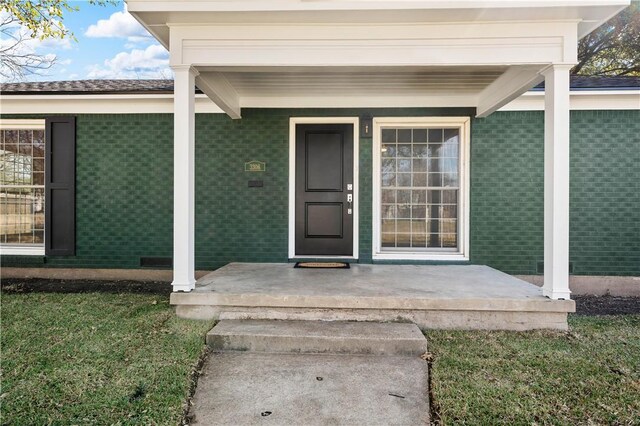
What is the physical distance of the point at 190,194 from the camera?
3775 millimetres

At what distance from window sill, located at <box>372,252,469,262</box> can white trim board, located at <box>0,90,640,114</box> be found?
87.6 inches

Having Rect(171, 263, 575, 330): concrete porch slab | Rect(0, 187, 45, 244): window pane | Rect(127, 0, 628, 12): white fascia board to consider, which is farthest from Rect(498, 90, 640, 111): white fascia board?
Rect(0, 187, 45, 244): window pane

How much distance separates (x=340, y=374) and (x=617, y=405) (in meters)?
1.83

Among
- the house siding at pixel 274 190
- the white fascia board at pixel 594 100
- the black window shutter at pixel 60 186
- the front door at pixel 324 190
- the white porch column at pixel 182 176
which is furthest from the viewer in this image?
the black window shutter at pixel 60 186

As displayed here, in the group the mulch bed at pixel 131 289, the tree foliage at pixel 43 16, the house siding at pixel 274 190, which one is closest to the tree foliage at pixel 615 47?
the house siding at pixel 274 190

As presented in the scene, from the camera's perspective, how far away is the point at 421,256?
18.4 feet

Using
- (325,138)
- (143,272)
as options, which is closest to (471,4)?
(325,138)

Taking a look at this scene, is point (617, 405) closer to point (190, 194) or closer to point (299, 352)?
point (299, 352)

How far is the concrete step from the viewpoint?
3111mm

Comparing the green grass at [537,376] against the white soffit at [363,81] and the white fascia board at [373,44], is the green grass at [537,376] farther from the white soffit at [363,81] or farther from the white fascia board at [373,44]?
the white soffit at [363,81]

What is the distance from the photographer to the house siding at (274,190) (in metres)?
5.44

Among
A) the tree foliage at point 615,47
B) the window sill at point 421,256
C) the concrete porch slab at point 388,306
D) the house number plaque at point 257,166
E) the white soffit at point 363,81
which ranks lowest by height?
the concrete porch slab at point 388,306

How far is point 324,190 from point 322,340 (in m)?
2.92

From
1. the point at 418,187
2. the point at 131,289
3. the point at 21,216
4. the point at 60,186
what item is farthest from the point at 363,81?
the point at 21,216
